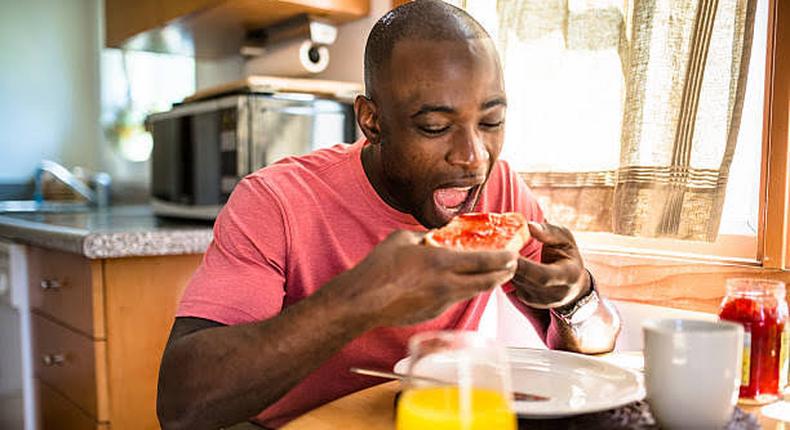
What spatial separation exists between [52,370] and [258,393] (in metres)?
1.64

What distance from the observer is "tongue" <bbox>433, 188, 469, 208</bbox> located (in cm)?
122

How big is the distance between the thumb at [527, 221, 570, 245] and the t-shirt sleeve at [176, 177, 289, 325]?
1.47ft

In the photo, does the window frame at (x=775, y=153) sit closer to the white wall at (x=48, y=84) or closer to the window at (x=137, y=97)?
the window at (x=137, y=97)

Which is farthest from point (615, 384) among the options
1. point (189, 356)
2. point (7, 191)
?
point (7, 191)

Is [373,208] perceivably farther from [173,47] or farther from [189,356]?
[173,47]

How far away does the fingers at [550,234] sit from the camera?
115 cm

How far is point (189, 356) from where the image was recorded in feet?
3.37

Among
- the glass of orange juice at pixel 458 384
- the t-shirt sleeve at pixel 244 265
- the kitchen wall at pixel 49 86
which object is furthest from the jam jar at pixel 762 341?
the kitchen wall at pixel 49 86

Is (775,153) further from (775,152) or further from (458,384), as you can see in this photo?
(458,384)

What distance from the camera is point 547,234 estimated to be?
117 cm

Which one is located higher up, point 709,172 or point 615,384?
point 709,172

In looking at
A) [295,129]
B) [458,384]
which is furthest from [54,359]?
[458,384]

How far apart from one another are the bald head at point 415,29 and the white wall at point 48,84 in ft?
14.7

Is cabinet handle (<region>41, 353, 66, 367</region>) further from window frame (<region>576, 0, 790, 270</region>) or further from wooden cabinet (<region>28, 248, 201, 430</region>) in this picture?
window frame (<region>576, 0, 790, 270</region>)
